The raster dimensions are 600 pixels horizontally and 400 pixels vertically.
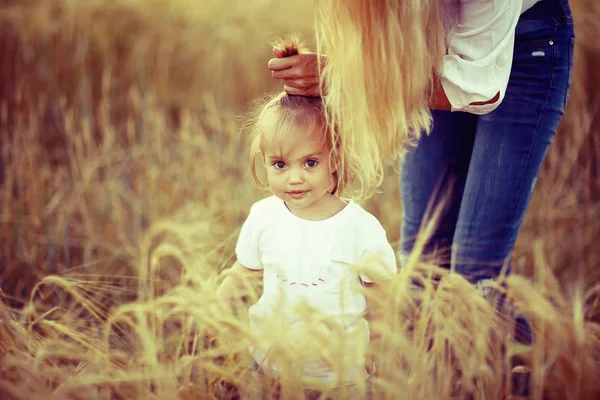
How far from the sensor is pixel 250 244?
1.41 m

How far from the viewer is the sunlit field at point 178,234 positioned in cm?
124

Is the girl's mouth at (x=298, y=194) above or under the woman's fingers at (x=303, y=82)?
under

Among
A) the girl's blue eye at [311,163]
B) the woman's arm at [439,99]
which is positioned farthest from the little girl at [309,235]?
the woman's arm at [439,99]

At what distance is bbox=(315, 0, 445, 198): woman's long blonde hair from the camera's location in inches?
48.8

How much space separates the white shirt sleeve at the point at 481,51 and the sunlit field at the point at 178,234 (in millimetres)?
379

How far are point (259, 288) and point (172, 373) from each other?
60 cm

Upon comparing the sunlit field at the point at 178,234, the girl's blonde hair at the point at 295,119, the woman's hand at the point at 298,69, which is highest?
the woman's hand at the point at 298,69

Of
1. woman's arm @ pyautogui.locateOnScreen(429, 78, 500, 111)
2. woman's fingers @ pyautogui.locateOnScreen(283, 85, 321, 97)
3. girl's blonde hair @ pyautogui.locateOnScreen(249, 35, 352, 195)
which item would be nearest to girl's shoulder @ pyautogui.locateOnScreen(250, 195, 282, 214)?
girl's blonde hair @ pyautogui.locateOnScreen(249, 35, 352, 195)

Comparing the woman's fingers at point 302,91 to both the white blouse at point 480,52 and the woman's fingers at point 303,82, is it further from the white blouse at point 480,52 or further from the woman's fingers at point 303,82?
the white blouse at point 480,52

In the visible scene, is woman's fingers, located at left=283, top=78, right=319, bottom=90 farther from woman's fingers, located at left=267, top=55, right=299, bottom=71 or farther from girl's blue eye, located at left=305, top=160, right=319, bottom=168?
girl's blue eye, located at left=305, top=160, right=319, bottom=168

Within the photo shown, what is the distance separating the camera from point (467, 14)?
4.10 ft

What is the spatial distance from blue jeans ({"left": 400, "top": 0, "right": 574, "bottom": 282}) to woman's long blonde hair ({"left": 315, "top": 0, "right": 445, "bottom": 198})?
0.73ft

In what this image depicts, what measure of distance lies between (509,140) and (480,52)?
26cm

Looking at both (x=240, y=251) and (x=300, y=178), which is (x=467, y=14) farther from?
(x=240, y=251)
